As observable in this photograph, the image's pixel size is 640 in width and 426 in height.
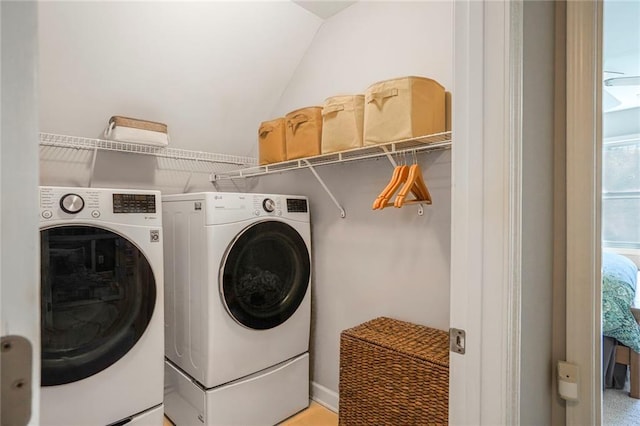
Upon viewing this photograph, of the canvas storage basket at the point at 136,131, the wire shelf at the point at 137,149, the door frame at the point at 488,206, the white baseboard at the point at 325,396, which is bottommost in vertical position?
the white baseboard at the point at 325,396

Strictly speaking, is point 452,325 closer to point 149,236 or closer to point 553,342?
point 553,342

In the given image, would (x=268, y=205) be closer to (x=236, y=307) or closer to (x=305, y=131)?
(x=305, y=131)

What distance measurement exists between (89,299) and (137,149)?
3.51 ft

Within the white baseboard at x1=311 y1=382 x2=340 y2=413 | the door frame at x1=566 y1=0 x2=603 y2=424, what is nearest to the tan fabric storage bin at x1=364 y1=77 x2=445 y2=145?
the door frame at x1=566 y1=0 x2=603 y2=424

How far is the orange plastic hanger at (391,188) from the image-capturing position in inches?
62.8

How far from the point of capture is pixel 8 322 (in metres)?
0.36

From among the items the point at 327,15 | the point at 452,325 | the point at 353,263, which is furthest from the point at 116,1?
the point at 452,325

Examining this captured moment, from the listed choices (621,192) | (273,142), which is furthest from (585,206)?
(273,142)

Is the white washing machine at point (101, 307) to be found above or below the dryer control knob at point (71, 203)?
below

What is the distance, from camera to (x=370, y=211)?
209cm

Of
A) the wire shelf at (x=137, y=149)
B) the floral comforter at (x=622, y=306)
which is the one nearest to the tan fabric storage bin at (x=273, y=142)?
the wire shelf at (x=137, y=149)

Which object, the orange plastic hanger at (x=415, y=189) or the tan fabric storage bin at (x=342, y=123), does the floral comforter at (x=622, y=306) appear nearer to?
the orange plastic hanger at (x=415, y=189)

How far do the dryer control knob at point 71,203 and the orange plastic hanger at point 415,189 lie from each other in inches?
54.4

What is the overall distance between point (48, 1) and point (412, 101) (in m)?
1.75
